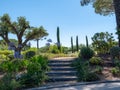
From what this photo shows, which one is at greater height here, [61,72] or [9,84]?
[61,72]

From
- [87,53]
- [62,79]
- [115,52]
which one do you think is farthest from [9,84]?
[115,52]

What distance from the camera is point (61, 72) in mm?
12289

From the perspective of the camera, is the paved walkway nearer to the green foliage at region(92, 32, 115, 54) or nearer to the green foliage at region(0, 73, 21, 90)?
the green foliage at region(0, 73, 21, 90)

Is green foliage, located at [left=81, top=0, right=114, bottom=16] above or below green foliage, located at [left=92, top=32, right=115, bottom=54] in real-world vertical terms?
above

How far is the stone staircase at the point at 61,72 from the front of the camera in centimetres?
1152

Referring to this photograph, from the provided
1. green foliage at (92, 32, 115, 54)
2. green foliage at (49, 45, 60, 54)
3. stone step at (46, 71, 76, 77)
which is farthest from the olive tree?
stone step at (46, 71, 76, 77)

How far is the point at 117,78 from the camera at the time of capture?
1127cm

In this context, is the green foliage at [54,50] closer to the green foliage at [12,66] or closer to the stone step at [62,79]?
the green foliage at [12,66]

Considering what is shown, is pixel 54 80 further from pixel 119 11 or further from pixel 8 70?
pixel 119 11

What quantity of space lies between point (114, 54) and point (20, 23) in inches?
622

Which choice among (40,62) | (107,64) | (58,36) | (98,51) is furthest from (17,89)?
(58,36)

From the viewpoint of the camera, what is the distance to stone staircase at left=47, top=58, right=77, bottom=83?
11.5 m

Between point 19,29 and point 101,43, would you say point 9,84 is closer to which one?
point 101,43

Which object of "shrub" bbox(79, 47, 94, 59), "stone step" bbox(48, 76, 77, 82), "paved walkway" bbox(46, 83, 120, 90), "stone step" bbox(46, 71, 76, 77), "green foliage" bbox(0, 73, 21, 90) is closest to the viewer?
"paved walkway" bbox(46, 83, 120, 90)
